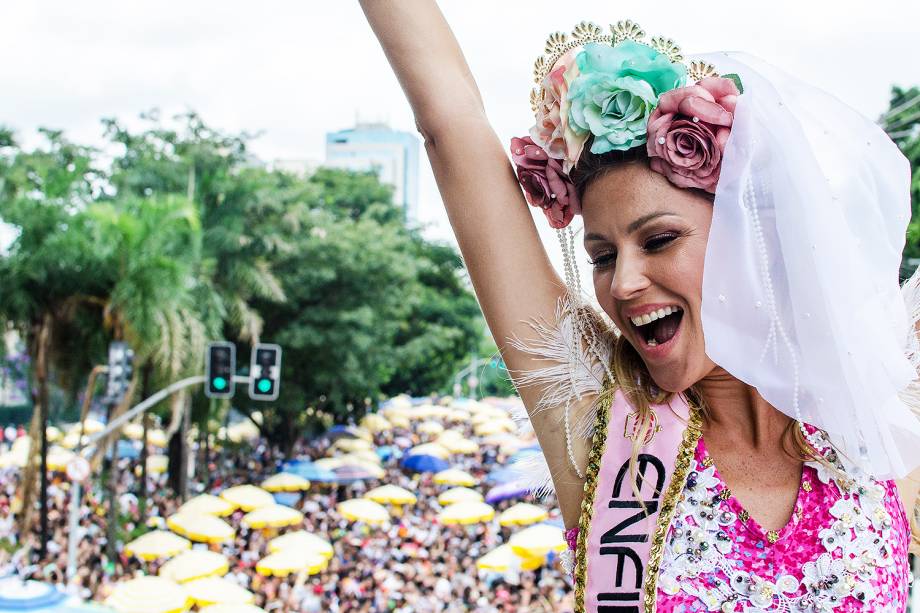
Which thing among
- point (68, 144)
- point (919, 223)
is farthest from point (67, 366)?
point (919, 223)

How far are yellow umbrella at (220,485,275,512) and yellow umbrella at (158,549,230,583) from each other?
431 cm

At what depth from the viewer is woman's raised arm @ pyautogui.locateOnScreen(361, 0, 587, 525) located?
1.41 meters

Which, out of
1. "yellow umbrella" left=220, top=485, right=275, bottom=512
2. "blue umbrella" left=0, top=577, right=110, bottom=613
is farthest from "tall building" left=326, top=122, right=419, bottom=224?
"blue umbrella" left=0, top=577, right=110, bottom=613

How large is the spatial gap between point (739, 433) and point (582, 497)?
0.30 metres

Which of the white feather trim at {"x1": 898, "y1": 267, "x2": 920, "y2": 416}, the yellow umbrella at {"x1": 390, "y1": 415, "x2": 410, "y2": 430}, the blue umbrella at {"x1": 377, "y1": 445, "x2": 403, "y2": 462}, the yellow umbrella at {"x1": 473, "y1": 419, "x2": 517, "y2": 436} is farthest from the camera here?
the yellow umbrella at {"x1": 390, "y1": 415, "x2": 410, "y2": 430}

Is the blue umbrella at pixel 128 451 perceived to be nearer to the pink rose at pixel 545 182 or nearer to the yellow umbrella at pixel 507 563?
the yellow umbrella at pixel 507 563

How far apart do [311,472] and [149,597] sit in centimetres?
1052

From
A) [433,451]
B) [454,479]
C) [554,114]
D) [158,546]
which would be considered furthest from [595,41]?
[433,451]

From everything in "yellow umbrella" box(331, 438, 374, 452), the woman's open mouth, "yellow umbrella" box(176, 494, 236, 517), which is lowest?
"yellow umbrella" box(176, 494, 236, 517)

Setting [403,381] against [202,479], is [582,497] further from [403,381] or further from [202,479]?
[403,381]

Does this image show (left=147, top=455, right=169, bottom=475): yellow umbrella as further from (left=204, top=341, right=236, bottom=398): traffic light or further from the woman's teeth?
the woman's teeth

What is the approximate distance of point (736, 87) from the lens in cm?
127

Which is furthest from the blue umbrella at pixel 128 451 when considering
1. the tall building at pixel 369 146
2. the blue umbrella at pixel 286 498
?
the tall building at pixel 369 146

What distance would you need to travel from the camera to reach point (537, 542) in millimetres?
12805
